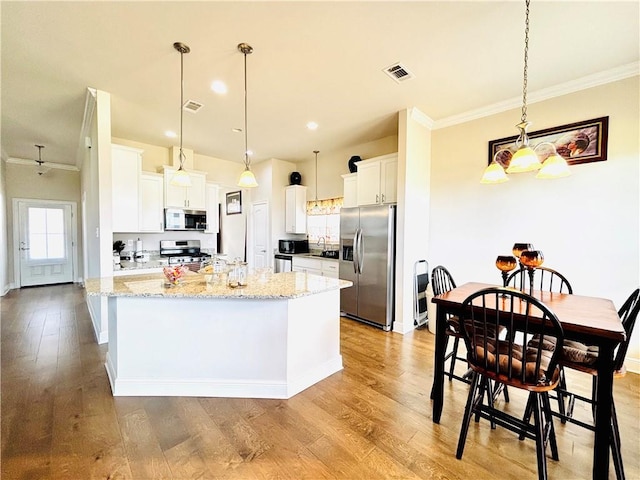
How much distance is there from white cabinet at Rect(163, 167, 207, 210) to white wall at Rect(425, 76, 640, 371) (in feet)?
12.8

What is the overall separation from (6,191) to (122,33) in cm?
622

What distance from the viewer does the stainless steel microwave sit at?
4.72 metres

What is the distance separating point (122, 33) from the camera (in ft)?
7.29

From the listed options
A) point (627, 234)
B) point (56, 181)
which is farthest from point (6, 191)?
point (627, 234)

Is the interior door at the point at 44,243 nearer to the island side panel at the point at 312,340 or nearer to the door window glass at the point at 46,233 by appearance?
the door window glass at the point at 46,233

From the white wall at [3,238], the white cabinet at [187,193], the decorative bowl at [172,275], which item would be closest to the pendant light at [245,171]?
the decorative bowl at [172,275]

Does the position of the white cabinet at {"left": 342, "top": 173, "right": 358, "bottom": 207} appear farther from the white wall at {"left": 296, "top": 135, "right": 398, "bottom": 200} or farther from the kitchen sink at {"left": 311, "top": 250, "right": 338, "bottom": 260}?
the kitchen sink at {"left": 311, "top": 250, "right": 338, "bottom": 260}

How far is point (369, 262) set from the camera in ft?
13.0

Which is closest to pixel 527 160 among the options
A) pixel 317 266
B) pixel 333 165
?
pixel 317 266

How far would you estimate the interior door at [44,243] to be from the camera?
6.14 m

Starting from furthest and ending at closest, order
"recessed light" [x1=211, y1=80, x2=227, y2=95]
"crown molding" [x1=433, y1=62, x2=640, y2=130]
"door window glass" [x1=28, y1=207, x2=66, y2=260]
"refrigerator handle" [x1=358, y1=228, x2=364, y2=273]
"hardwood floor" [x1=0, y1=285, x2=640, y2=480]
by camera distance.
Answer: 1. "door window glass" [x1=28, y1=207, x2=66, y2=260]
2. "refrigerator handle" [x1=358, y1=228, x2=364, y2=273]
3. "recessed light" [x1=211, y1=80, x2=227, y2=95]
4. "crown molding" [x1=433, y1=62, x2=640, y2=130]
5. "hardwood floor" [x1=0, y1=285, x2=640, y2=480]

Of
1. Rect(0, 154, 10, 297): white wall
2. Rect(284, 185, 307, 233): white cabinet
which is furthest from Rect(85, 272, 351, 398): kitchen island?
Rect(0, 154, 10, 297): white wall

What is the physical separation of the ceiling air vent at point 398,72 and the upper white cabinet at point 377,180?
111 centimetres

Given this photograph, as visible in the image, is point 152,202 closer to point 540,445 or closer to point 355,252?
point 355,252
